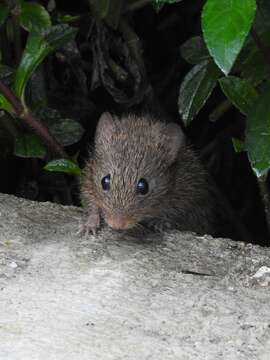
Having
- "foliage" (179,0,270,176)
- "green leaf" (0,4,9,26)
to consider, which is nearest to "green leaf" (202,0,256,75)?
"foliage" (179,0,270,176)

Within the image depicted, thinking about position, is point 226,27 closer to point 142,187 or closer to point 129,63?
point 142,187

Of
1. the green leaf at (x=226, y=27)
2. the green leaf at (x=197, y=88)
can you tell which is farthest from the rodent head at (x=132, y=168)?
the green leaf at (x=226, y=27)

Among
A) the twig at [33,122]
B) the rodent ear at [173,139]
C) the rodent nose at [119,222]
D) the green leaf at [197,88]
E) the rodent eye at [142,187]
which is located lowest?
the rodent nose at [119,222]

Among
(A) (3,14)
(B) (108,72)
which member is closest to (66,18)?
(A) (3,14)

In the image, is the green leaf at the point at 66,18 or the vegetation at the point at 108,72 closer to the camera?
the vegetation at the point at 108,72

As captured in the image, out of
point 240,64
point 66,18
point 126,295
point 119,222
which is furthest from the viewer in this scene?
point 66,18

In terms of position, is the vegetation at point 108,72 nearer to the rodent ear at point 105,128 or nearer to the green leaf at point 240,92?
the green leaf at point 240,92
